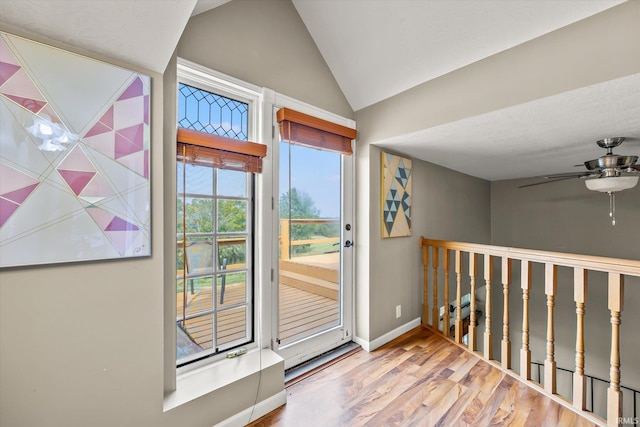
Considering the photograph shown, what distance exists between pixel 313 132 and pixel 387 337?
2094 millimetres

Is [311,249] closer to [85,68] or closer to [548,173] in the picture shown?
[85,68]

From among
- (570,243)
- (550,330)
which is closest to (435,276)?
(550,330)

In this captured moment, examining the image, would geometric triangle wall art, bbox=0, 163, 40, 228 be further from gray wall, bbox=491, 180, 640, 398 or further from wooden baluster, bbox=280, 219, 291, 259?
gray wall, bbox=491, 180, 640, 398

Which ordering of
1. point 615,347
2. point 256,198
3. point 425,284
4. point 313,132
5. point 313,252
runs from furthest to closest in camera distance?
point 425,284, point 313,252, point 313,132, point 256,198, point 615,347

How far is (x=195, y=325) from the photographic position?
1.78 m

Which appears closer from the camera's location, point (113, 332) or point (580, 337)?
point (113, 332)

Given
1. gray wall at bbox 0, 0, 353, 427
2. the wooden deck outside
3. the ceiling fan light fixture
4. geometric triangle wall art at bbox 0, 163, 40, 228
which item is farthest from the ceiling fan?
geometric triangle wall art at bbox 0, 163, 40, 228

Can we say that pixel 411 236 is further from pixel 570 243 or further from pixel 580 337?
pixel 570 243

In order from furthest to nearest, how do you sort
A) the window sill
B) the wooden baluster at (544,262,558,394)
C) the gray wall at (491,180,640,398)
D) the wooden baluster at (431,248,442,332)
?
the gray wall at (491,180,640,398), the wooden baluster at (431,248,442,332), the wooden baluster at (544,262,558,394), the window sill

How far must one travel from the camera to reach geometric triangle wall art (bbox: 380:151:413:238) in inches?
103

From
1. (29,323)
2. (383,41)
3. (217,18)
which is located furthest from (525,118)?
(29,323)

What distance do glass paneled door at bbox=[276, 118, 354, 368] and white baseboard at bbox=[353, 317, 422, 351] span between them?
0.15 metres

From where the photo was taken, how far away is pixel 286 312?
222cm

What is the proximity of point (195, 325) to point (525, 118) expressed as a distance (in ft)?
8.59
